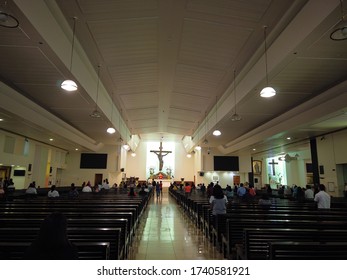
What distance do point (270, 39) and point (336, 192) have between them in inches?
337

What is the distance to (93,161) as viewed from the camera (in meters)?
18.2

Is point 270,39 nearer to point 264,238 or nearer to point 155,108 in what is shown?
point 264,238

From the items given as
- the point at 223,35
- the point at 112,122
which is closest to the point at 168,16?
the point at 223,35

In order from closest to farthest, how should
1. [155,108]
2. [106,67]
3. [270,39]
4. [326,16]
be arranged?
1. [326,16]
2. [270,39]
3. [106,67]
4. [155,108]

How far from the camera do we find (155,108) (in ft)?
42.0

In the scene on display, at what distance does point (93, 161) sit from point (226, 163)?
10.8m

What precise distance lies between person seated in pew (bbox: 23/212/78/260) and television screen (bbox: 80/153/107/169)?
17136mm

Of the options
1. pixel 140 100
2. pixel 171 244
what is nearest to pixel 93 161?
pixel 140 100

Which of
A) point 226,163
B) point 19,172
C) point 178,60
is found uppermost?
point 178,60

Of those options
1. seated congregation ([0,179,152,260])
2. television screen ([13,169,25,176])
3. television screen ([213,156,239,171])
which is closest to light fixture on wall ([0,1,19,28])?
seated congregation ([0,179,152,260])

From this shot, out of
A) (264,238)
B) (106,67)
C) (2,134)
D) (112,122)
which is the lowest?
(264,238)

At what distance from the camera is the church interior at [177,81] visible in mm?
4246

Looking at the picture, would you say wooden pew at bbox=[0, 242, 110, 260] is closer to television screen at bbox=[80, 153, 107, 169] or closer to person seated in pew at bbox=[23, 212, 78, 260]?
person seated in pew at bbox=[23, 212, 78, 260]

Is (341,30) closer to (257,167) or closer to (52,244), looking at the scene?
(52,244)
